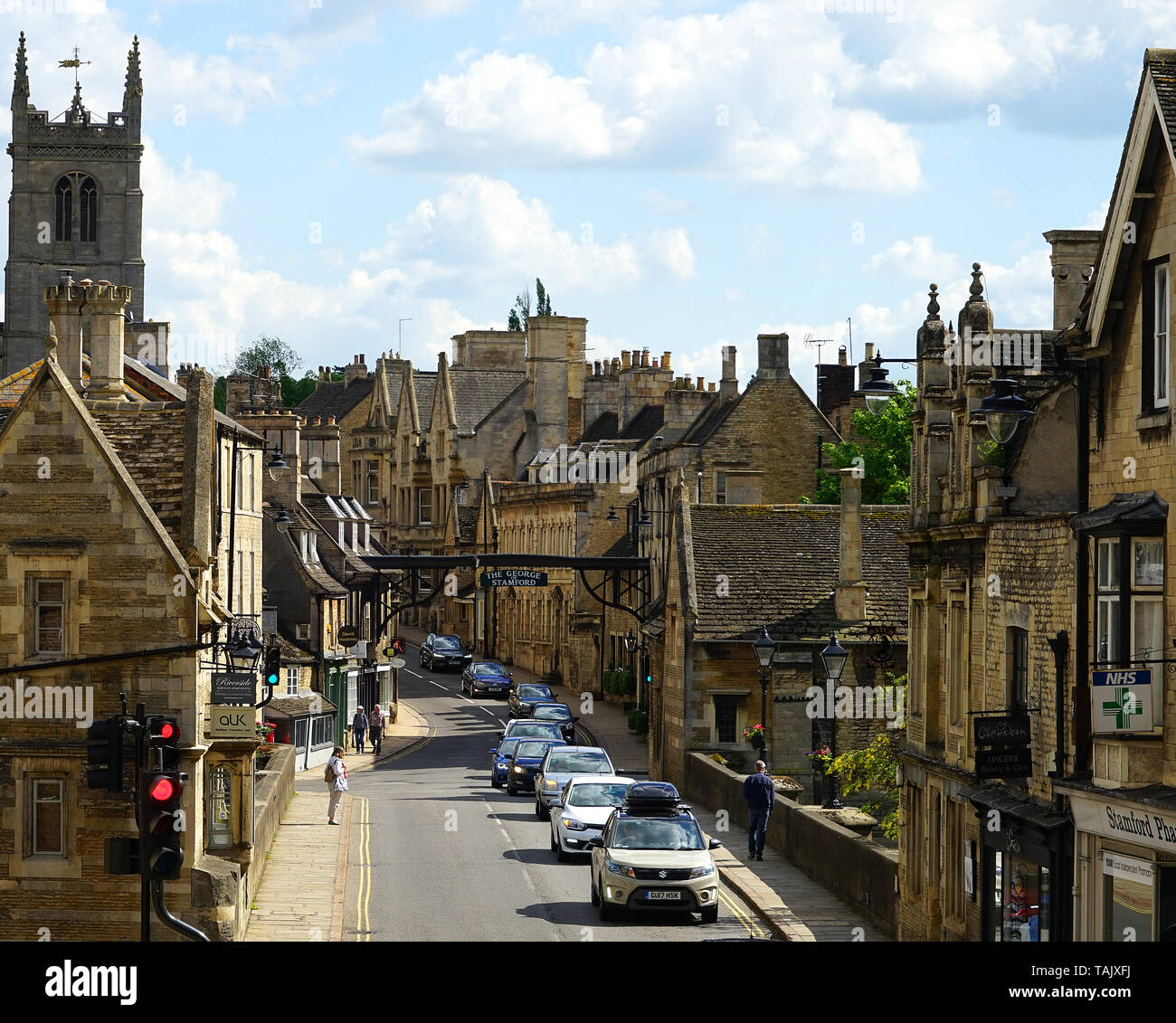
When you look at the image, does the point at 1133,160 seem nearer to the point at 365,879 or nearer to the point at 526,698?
the point at 365,879

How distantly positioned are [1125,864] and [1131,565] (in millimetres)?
3026

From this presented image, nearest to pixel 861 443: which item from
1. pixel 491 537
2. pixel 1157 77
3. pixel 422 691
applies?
pixel 422 691

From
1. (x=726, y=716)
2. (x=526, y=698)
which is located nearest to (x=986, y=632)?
(x=726, y=716)

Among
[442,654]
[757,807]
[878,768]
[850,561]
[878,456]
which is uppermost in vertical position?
[878,456]

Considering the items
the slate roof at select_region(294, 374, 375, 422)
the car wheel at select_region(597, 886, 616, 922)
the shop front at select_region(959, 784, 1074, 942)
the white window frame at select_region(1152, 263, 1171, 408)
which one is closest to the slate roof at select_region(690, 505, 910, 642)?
the car wheel at select_region(597, 886, 616, 922)

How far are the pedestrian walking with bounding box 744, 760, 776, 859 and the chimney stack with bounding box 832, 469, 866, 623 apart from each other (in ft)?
41.7

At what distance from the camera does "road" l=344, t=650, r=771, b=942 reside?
25.1 metres

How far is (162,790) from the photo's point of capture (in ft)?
55.8

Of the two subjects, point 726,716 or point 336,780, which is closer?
point 336,780

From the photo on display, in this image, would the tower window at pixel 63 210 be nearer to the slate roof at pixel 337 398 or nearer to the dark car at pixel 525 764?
the slate roof at pixel 337 398

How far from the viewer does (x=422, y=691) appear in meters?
77.0

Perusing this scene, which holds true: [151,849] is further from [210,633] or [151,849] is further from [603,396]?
[603,396]

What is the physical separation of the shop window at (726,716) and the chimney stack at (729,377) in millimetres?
25909

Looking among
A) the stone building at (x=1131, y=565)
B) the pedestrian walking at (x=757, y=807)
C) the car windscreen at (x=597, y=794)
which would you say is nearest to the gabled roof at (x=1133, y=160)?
the stone building at (x=1131, y=565)
